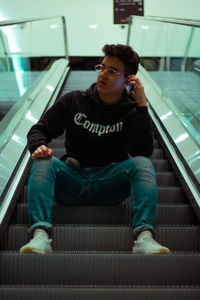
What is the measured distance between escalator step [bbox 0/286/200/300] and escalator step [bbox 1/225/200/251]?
1.95 ft

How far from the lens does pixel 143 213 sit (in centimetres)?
218

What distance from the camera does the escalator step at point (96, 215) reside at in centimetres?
256

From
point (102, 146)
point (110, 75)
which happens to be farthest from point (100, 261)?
point (110, 75)

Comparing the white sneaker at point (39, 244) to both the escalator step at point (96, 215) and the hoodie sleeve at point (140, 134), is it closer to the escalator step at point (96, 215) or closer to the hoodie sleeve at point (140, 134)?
the escalator step at point (96, 215)

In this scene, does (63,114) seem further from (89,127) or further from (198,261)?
(198,261)

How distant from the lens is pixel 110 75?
2.49 metres

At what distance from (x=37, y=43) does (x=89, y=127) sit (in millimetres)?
5942

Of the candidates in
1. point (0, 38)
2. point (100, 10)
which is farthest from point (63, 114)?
point (100, 10)

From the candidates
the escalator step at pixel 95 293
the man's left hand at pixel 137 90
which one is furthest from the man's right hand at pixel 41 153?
the escalator step at pixel 95 293

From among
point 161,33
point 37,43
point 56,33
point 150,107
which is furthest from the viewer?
point 56,33

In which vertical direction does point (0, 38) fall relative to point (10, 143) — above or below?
above

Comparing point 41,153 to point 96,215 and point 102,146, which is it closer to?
point 102,146

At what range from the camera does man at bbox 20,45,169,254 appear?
2.26 meters

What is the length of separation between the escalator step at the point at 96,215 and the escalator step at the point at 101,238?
0.77ft
